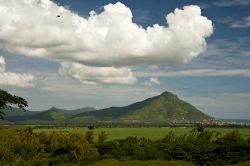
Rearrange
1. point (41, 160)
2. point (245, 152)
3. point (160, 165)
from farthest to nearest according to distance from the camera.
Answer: point (41, 160) → point (245, 152) → point (160, 165)

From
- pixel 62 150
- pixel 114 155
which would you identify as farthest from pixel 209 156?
pixel 62 150

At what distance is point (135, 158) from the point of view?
444 ft

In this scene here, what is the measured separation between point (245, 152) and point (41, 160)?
218 ft

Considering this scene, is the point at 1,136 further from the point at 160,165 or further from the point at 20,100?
the point at 20,100

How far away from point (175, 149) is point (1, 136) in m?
88.8

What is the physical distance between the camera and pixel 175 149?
141 m

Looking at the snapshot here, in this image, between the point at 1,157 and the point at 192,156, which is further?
the point at 1,157

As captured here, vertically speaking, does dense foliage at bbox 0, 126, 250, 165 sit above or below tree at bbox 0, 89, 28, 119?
below

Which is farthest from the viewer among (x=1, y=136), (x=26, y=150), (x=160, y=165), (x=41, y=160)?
(x=1, y=136)

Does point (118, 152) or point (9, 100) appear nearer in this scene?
point (9, 100)

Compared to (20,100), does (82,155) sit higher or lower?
lower

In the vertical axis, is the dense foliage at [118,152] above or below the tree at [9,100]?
below

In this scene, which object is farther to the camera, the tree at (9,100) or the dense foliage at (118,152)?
the dense foliage at (118,152)

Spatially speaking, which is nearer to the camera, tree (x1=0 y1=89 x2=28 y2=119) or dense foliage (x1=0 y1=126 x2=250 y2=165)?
tree (x1=0 y1=89 x2=28 y2=119)
